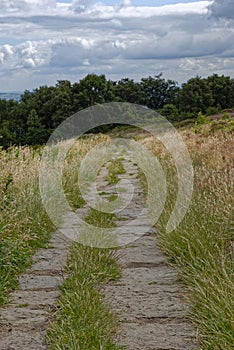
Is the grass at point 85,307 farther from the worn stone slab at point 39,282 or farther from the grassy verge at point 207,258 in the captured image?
the grassy verge at point 207,258

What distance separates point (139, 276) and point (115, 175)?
814 centimetres

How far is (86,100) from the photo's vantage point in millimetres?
46938

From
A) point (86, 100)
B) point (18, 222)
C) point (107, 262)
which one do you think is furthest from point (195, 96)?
point (107, 262)

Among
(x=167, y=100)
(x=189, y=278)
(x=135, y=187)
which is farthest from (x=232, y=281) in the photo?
(x=167, y=100)

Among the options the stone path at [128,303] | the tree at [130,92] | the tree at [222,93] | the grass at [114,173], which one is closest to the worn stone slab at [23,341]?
the stone path at [128,303]

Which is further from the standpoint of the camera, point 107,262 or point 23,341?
point 107,262

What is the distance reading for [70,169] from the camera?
11.6 meters

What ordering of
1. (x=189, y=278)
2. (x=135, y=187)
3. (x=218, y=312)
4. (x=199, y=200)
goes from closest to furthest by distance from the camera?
(x=218, y=312) < (x=189, y=278) < (x=199, y=200) < (x=135, y=187)

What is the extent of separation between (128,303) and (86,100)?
43482mm

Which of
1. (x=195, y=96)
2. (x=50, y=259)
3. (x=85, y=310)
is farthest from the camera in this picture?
(x=195, y=96)

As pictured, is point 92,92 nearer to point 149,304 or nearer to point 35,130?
point 35,130

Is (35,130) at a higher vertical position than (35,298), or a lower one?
lower

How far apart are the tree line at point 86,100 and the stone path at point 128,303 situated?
3723 centimetres

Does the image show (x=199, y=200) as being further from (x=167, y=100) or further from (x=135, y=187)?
(x=167, y=100)
